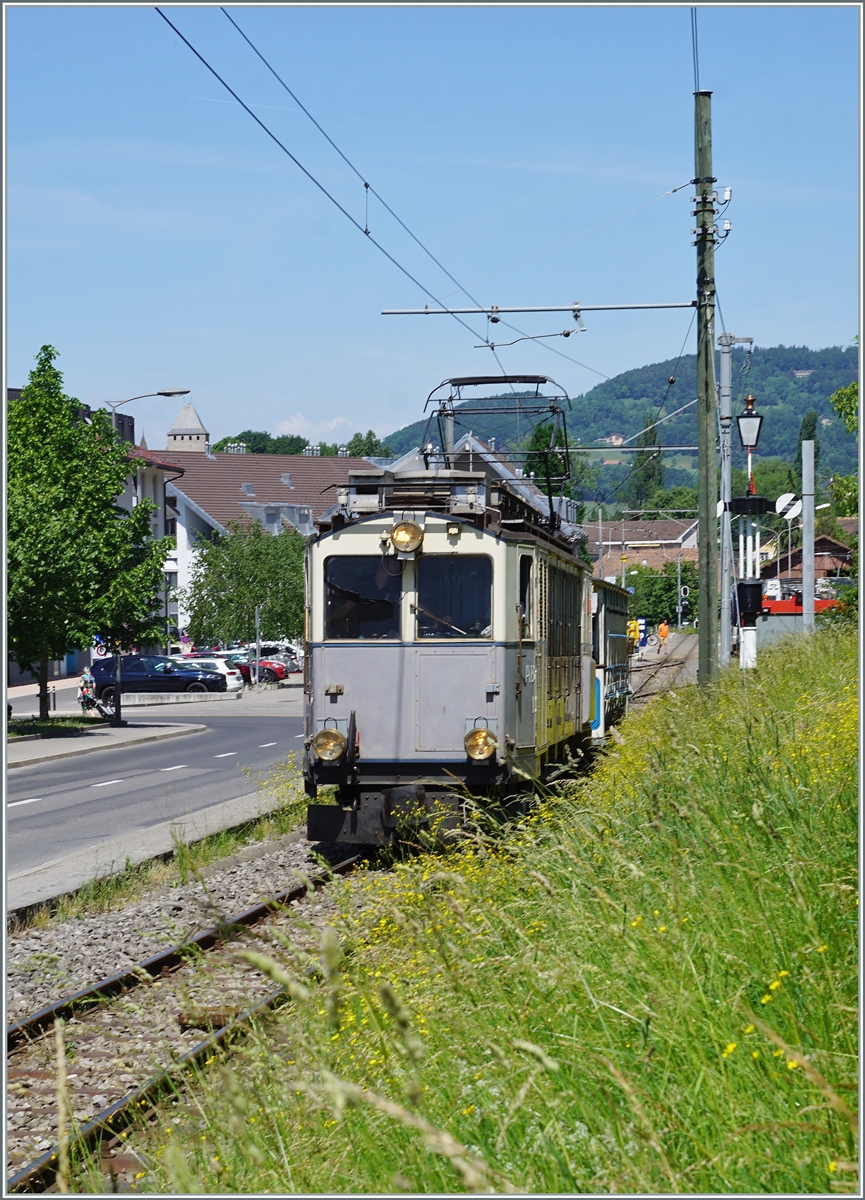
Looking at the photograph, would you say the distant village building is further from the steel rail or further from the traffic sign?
the steel rail

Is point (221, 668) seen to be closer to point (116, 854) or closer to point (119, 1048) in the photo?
point (116, 854)

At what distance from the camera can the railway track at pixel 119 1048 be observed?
4.93 meters

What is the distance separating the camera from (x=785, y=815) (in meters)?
5.84

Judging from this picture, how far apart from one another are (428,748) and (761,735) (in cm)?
405

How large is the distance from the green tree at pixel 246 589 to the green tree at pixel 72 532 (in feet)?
77.4

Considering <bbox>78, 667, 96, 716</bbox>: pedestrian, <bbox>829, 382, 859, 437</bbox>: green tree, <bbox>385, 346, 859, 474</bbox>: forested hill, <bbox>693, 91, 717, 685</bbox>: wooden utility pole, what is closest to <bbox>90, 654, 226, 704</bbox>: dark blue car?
<bbox>78, 667, 96, 716</bbox>: pedestrian

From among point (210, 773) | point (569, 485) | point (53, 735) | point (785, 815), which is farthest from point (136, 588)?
point (785, 815)

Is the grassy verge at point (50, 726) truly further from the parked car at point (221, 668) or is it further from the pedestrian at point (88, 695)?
the parked car at point (221, 668)

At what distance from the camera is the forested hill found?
1725 cm

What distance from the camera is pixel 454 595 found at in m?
11.8

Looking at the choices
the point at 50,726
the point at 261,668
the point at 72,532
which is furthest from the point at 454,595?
the point at 261,668

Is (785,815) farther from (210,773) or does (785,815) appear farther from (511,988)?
(210,773)

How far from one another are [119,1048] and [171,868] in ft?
21.4

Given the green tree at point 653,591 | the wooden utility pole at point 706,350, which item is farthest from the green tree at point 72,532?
the green tree at point 653,591
